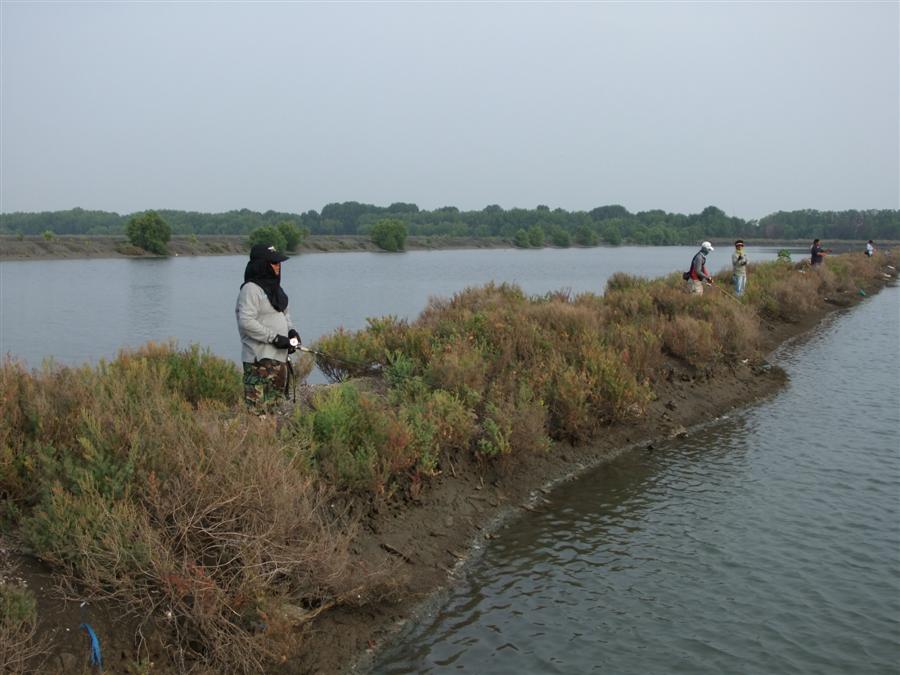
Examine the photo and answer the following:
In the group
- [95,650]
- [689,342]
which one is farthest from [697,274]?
[95,650]

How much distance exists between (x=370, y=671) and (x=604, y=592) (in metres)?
2.50

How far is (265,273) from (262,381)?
1.23 metres

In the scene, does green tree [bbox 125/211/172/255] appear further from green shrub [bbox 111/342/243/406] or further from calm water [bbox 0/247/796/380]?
green shrub [bbox 111/342/243/406]

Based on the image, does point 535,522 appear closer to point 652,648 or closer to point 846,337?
point 652,648

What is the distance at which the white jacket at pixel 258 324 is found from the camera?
26.6 feet

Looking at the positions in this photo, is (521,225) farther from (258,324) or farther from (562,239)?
(258,324)

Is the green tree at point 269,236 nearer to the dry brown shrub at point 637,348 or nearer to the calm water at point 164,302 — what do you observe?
the calm water at point 164,302

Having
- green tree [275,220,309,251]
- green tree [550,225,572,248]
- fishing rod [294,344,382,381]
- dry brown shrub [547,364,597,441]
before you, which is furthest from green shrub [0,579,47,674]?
green tree [550,225,572,248]

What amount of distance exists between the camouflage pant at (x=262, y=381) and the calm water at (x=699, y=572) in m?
2.98

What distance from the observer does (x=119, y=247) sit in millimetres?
79000

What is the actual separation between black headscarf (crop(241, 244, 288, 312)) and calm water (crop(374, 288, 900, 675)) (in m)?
3.68

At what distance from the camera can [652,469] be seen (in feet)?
35.2

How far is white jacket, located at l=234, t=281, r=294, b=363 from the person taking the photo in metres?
8.12

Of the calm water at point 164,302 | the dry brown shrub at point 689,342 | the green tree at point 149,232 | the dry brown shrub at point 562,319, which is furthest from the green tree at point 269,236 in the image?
the dry brown shrub at point 689,342
